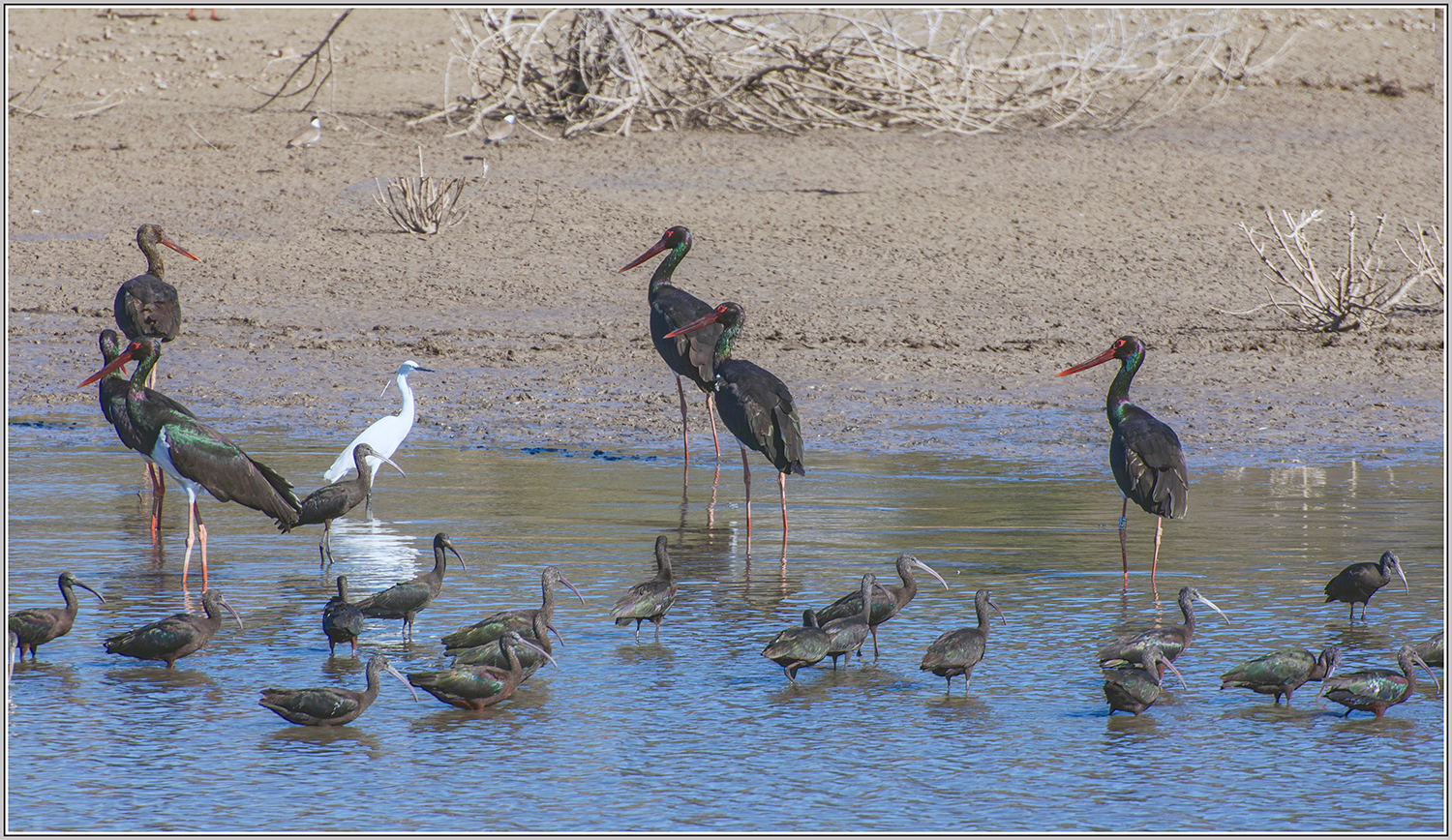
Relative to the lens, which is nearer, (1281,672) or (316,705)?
(316,705)

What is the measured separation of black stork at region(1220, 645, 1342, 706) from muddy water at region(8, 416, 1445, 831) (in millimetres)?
111

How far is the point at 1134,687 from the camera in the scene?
248 inches

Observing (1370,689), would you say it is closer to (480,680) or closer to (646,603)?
(646,603)

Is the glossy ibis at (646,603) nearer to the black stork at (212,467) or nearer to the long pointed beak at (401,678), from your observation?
the long pointed beak at (401,678)

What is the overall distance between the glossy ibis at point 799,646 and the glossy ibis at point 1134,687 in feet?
3.51

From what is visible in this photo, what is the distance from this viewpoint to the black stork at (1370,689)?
20.6 feet

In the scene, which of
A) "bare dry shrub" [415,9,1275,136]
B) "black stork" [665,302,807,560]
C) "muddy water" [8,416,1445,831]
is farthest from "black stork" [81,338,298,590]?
"bare dry shrub" [415,9,1275,136]

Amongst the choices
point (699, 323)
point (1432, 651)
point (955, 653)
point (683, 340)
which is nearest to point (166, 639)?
point (955, 653)

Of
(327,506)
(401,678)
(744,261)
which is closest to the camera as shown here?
(401,678)

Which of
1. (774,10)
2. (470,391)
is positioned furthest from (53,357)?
(774,10)

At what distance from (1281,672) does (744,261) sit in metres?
11.0

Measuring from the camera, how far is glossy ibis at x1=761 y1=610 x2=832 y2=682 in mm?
6660

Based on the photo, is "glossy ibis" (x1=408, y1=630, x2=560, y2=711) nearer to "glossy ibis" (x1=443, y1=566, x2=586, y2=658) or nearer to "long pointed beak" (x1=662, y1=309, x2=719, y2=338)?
"glossy ibis" (x1=443, y1=566, x2=586, y2=658)

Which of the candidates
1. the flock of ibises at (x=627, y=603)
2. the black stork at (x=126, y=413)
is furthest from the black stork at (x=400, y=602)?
the black stork at (x=126, y=413)
